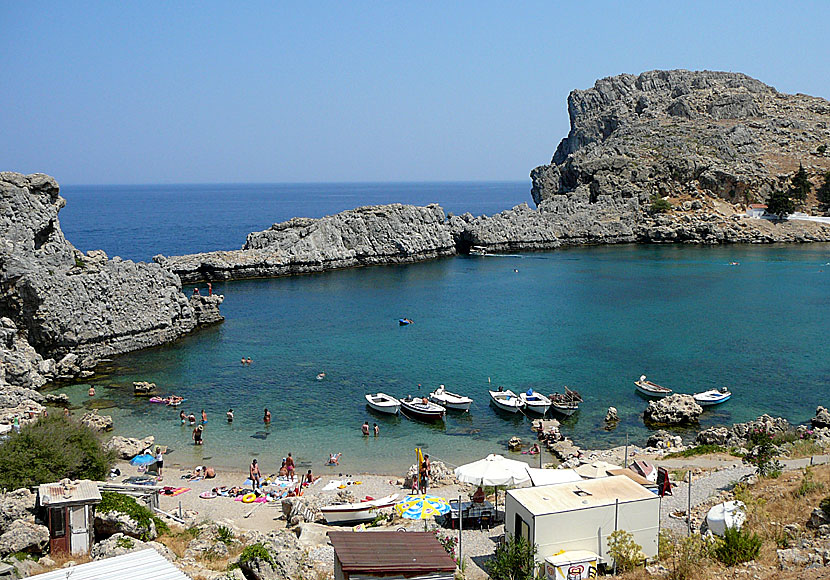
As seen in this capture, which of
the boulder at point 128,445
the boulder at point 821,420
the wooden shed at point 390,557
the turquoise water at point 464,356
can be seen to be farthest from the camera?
the turquoise water at point 464,356

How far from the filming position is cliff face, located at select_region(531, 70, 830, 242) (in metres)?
118

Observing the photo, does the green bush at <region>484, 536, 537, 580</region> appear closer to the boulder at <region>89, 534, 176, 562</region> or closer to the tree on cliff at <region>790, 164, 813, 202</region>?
the boulder at <region>89, 534, 176, 562</region>

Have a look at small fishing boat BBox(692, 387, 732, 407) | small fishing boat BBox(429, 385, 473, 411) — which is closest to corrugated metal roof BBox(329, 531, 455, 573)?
small fishing boat BBox(429, 385, 473, 411)

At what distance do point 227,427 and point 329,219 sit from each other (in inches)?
2480

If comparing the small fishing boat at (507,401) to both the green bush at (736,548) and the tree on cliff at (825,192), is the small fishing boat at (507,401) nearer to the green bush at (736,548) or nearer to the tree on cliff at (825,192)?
the green bush at (736,548)

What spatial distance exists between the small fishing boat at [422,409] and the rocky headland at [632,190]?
148 feet

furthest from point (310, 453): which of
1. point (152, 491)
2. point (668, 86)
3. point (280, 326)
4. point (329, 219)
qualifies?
point (668, 86)

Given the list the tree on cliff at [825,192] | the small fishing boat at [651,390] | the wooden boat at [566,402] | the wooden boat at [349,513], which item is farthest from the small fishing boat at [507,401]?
the tree on cliff at [825,192]

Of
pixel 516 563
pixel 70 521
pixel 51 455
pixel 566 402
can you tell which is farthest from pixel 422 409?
pixel 70 521

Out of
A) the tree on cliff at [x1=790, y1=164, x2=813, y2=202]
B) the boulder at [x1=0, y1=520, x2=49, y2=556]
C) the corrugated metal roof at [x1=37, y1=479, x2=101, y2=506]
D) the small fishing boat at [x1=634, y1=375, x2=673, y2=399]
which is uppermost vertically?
the tree on cliff at [x1=790, y1=164, x2=813, y2=202]

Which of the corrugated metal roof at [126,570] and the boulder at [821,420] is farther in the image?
the boulder at [821,420]

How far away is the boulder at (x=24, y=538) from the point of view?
15891 mm

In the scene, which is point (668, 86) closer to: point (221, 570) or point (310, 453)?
point (310, 453)

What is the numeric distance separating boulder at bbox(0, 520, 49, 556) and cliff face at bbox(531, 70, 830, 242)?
99.9 metres
